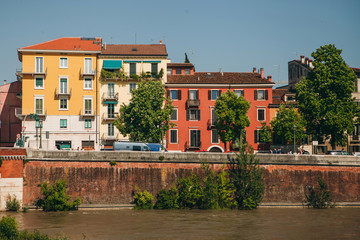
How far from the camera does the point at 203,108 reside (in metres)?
69.4

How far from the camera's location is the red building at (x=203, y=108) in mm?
68750

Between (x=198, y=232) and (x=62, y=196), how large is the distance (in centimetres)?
1398

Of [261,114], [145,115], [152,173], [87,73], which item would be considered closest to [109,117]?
[87,73]

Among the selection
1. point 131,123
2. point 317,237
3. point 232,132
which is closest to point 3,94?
point 131,123

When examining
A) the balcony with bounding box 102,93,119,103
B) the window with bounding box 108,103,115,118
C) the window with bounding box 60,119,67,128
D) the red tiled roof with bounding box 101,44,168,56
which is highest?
the red tiled roof with bounding box 101,44,168,56

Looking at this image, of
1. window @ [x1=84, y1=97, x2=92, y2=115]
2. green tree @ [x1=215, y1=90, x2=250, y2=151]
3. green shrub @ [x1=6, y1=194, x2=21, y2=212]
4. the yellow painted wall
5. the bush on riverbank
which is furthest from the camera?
window @ [x1=84, y1=97, x2=92, y2=115]

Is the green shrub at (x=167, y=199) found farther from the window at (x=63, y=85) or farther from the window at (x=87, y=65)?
the window at (x=87, y=65)

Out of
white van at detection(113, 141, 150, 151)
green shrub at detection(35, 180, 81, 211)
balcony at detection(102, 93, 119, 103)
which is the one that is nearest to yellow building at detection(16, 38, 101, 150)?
balcony at detection(102, 93, 119, 103)

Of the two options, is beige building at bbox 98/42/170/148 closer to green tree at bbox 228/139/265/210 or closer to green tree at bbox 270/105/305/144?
green tree at bbox 270/105/305/144

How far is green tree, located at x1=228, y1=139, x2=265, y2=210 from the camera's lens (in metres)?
49.1

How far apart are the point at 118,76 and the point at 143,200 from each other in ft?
78.5

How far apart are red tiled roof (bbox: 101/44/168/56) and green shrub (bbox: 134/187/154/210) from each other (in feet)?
80.4

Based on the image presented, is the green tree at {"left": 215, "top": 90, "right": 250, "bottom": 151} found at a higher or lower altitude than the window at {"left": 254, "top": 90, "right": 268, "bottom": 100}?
lower

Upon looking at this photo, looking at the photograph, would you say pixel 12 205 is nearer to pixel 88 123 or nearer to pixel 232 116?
pixel 88 123
